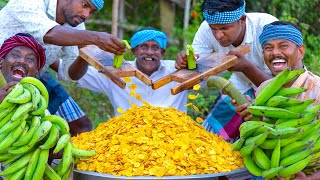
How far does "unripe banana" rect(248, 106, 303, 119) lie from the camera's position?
2832 mm

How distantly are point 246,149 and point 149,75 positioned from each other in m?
1.64

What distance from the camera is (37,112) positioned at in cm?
280

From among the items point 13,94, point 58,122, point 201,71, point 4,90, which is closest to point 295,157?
point 201,71

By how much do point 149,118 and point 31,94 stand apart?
750mm

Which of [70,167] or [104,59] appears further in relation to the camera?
[104,59]

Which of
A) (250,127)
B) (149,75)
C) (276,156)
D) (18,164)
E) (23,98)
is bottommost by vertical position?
(149,75)

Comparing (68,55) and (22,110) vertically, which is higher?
(22,110)

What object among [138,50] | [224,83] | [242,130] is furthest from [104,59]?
[242,130]

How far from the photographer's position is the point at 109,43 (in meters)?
3.62

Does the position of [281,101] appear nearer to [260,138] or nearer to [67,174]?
[260,138]

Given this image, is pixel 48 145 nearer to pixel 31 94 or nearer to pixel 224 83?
pixel 31 94

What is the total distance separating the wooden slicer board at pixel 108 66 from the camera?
Result: 368 cm

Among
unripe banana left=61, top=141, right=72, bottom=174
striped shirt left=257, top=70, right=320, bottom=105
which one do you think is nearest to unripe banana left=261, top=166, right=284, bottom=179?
striped shirt left=257, top=70, right=320, bottom=105

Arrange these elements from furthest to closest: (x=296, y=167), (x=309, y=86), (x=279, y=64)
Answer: (x=279, y=64) → (x=309, y=86) → (x=296, y=167)
